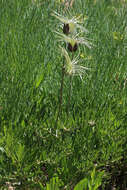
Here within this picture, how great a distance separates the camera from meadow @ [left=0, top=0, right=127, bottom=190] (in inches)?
54.4

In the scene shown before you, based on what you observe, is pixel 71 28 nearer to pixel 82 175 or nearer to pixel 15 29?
pixel 82 175

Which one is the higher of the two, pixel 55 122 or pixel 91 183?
pixel 55 122

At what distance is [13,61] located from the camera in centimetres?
178

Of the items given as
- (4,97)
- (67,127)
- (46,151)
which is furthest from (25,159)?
(4,97)

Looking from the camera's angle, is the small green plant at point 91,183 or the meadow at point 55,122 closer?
the small green plant at point 91,183

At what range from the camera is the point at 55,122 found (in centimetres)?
149

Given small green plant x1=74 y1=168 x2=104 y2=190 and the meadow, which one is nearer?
small green plant x1=74 y1=168 x2=104 y2=190

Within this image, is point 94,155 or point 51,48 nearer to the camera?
point 94,155

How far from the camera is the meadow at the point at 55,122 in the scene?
4.53ft

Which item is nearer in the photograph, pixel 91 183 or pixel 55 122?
pixel 91 183

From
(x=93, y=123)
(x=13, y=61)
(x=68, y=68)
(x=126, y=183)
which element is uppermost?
(x=68, y=68)

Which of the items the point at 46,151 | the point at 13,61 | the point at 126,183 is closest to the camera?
the point at 46,151

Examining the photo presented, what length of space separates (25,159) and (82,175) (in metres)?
0.27

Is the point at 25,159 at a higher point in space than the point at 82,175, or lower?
higher
